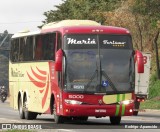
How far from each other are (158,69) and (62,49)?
32.2 metres

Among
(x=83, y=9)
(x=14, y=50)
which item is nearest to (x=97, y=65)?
(x=14, y=50)

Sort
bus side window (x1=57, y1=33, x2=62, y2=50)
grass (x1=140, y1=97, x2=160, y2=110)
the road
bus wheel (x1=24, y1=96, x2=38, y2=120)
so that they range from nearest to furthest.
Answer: the road < bus side window (x1=57, y1=33, x2=62, y2=50) < bus wheel (x1=24, y1=96, x2=38, y2=120) < grass (x1=140, y1=97, x2=160, y2=110)

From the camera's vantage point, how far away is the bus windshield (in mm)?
25031

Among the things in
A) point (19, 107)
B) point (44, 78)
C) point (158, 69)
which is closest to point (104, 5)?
point (158, 69)

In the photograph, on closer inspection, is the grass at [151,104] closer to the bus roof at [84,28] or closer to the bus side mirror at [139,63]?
the bus roof at [84,28]

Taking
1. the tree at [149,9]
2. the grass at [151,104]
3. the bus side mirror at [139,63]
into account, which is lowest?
the grass at [151,104]

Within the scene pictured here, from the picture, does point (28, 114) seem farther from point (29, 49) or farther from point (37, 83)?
point (29, 49)

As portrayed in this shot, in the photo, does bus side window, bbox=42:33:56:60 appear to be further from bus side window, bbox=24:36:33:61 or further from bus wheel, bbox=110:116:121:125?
bus wheel, bbox=110:116:121:125

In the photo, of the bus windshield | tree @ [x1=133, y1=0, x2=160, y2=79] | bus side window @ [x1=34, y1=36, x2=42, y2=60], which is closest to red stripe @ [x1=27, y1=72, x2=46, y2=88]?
bus side window @ [x1=34, y1=36, x2=42, y2=60]

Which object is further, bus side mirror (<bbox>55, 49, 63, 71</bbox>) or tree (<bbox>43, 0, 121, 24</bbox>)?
tree (<bbox>43, 0, 121, 24</bbox>)

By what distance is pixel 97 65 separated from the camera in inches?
993

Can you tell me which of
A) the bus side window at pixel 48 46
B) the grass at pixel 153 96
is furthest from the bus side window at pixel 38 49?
the grass at pixel 153 96

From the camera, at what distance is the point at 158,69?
56875 millimetres

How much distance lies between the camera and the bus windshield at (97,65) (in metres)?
25.0
